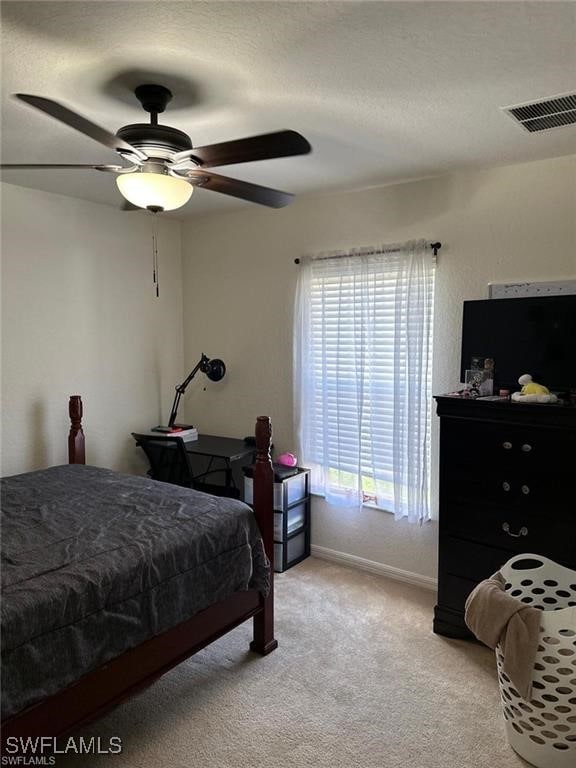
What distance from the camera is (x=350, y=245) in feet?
11.4

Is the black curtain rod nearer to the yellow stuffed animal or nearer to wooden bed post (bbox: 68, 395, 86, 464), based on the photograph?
the yellow stuffed animal

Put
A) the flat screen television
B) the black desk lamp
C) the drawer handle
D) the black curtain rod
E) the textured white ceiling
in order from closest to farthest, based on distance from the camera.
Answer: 1. the textured white ceiling
2. the drawer handle
3. the flat screen television
4. the black curtain rod
5. the black desk lamp

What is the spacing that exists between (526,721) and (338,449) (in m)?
1.92

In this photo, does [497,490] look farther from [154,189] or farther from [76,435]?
[76,435]

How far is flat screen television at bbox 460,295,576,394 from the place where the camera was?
2.60m

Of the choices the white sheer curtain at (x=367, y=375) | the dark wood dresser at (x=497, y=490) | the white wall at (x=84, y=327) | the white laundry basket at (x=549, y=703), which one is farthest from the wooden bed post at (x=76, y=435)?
the white laundry basket at (x=549, y=703)

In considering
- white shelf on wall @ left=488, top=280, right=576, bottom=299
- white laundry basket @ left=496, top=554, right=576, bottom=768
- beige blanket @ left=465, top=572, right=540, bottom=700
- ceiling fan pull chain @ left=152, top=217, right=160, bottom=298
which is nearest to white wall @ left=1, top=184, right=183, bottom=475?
ceiling fan pull chain @ left=152, top=217, right=160, bottom=298

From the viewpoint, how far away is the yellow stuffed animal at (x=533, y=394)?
243 cm

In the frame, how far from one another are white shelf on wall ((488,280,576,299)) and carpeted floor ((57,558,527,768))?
184cm

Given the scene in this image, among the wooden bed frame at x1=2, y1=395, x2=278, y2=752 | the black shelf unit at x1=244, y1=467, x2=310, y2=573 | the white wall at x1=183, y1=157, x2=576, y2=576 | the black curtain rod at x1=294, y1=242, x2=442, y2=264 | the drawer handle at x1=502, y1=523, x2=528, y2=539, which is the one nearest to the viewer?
the wooden bed frame at x1=2, y1=395, x2=278, y2=752

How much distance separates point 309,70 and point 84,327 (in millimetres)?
2492

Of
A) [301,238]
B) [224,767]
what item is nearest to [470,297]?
[301,238]

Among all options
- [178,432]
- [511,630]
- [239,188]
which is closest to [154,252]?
[178,432]

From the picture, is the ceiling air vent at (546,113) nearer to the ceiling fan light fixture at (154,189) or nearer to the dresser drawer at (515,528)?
the ceiling fan light fixture at (154,189)
